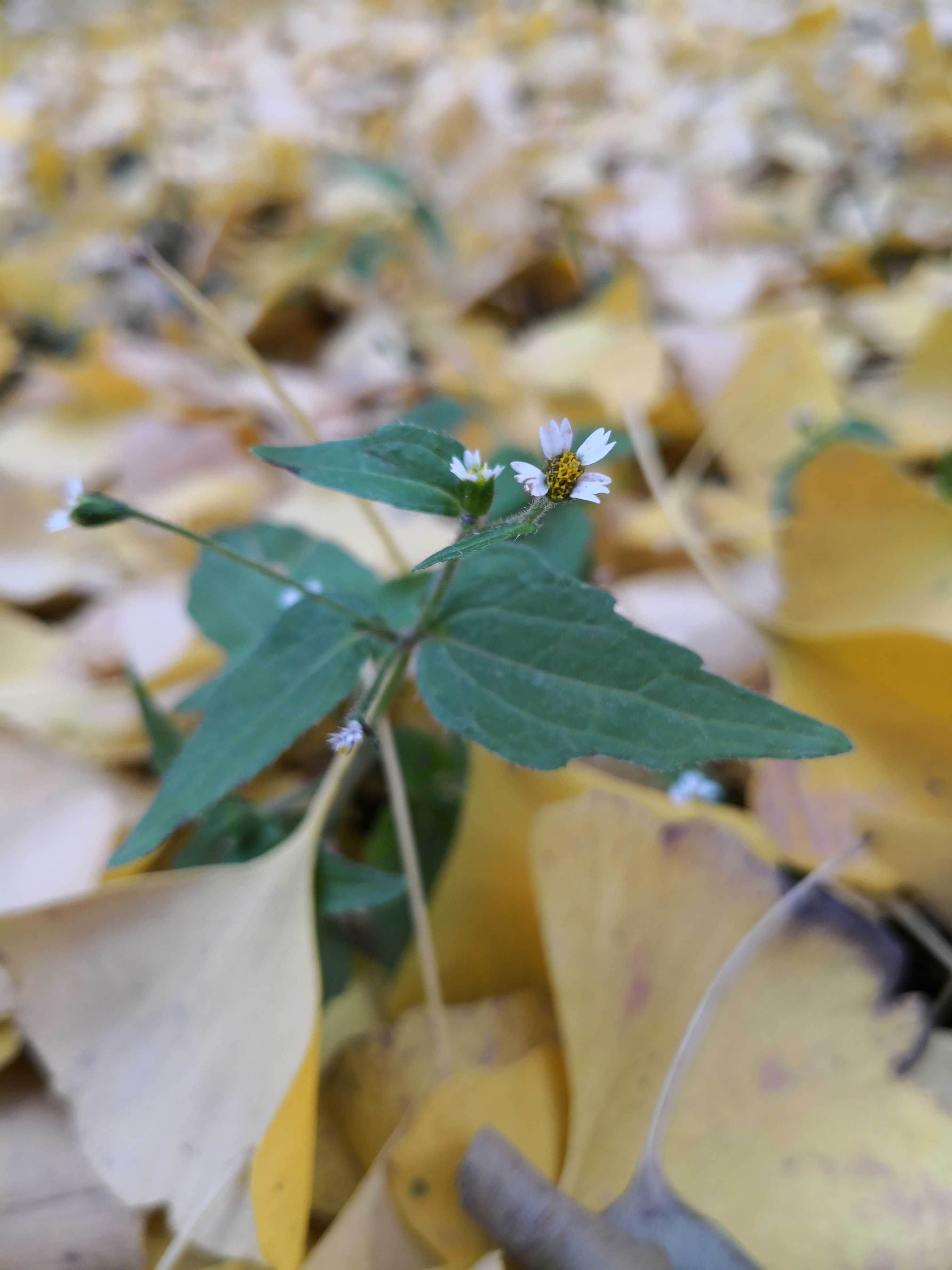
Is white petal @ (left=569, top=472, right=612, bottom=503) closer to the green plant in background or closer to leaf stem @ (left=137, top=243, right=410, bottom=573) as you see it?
the green plant in background

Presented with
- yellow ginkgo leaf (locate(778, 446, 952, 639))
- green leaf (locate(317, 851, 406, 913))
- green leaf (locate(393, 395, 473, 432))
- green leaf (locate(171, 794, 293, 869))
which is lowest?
yellow ginkgo leaf (locate(778, 446, 952, 639))

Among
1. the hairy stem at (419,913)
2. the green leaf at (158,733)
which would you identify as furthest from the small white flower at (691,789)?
the green leaf at (158,733)

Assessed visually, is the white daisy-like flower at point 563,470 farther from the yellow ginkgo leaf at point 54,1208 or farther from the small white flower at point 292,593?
the yellow ginkgo leaf at point 54,1208

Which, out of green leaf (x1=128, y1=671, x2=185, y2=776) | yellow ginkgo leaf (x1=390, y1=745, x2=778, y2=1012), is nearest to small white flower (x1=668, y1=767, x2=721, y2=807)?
yellow ginkgo leaf (x1=390, y1=745, x2=778, y2=1012)

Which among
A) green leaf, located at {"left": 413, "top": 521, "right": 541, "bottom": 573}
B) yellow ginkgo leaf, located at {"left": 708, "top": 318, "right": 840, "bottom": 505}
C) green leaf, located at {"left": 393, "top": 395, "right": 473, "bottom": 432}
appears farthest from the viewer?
yellow ginkgo leaf, located at {"left": 708, "top": 318, "right": 840, "bottom": 505}

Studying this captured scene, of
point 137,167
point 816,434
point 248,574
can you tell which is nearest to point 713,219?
point 816,434

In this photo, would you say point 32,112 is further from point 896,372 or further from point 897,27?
point 896,372

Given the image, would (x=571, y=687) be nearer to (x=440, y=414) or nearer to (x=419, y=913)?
(x=419, y=913)
